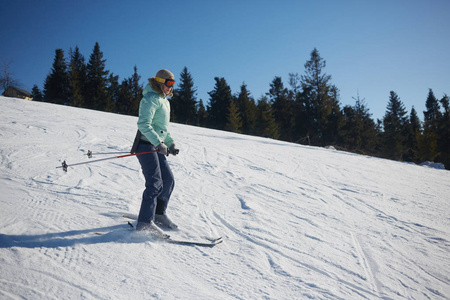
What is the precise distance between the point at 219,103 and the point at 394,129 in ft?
109

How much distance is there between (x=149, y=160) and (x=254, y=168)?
4.37m

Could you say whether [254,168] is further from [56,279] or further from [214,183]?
[56,279]

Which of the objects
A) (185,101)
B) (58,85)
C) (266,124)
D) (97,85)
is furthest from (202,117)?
Result: (58,85)

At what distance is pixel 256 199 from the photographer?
4398 mm

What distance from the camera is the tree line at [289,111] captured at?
34531mm

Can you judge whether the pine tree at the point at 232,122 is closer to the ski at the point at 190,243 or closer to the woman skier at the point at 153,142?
the woman skier at the point at 153,142

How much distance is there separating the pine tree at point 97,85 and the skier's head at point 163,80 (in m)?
43.0

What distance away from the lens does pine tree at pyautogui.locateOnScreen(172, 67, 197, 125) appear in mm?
41750

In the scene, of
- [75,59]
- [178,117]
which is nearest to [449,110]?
[178,117]

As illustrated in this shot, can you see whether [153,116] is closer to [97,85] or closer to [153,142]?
[153,142]

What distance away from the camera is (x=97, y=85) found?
39.7m

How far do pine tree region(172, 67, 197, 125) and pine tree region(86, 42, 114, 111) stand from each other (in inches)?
493

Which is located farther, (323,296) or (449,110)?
(449,110)

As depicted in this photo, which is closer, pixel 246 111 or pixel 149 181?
pixel 149 181
